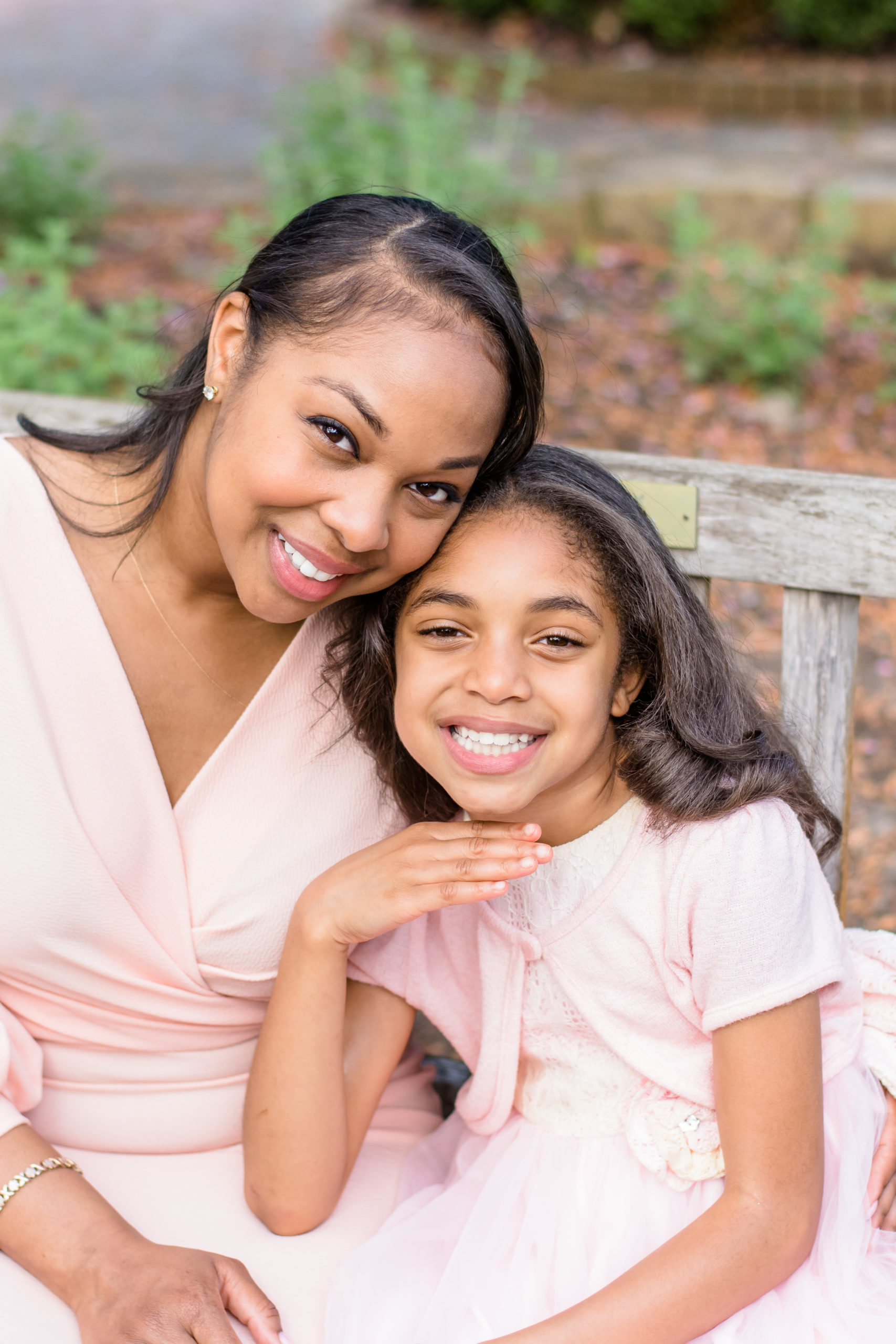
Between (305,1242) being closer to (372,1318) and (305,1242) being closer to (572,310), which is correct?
(372,1318)

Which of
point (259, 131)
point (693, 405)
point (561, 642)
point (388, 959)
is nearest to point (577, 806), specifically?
point (561, 642)

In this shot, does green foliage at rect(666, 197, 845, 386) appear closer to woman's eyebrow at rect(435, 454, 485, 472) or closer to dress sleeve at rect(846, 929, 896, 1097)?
dress sleeve at rect(846, 929, 896, 1097)

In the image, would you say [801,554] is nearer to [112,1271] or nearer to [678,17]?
[112,1271]

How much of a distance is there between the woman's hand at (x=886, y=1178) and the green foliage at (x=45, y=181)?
16.8 ft

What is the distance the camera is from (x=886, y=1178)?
6.79ft

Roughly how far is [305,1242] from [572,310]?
170 inches

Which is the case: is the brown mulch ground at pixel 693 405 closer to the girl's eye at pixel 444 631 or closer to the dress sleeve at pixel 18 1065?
the girl's eye at pixel 444 631

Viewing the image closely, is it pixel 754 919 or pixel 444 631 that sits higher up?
pixel 444 631

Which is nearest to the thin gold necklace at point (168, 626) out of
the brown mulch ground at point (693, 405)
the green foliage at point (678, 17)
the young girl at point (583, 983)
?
the young girl at point (583, 983)

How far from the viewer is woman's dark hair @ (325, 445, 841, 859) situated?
1986mm

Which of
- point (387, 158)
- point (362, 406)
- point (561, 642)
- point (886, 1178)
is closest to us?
A: point (362, 406)

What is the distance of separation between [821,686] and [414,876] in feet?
2.68

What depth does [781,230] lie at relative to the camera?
257 inches

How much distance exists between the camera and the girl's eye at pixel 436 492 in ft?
6.32
